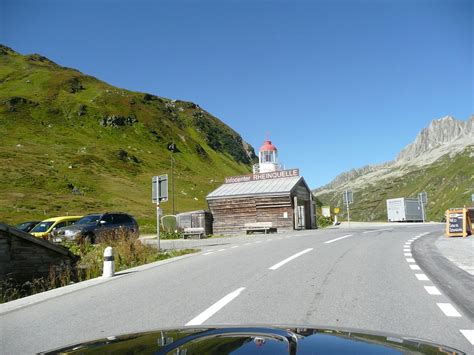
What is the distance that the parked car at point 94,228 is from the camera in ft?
67.0

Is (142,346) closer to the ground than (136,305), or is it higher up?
higher up

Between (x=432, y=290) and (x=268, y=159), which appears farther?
(x=268, y=159)

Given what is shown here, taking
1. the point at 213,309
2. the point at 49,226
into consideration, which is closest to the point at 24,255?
the point at 213,309

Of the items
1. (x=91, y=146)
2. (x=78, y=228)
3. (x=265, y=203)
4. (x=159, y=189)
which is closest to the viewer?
(x=159, y=189)

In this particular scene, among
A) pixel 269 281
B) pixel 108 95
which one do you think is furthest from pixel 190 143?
pixel 269 281

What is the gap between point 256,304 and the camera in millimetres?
6793

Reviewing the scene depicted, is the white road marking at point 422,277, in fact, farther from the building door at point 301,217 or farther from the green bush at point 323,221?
the green bush at point 323,221

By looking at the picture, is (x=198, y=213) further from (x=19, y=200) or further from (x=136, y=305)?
(x=136, y=305)

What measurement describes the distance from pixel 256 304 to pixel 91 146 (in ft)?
291

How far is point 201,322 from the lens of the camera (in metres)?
5.77

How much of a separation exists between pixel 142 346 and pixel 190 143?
12623 cm

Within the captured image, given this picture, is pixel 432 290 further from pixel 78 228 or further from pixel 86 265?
pixel 78 228

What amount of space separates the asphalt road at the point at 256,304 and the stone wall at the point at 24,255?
3647 millimetres

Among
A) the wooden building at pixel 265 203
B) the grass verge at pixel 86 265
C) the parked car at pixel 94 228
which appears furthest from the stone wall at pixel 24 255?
the wooden building at pixel 265 203
